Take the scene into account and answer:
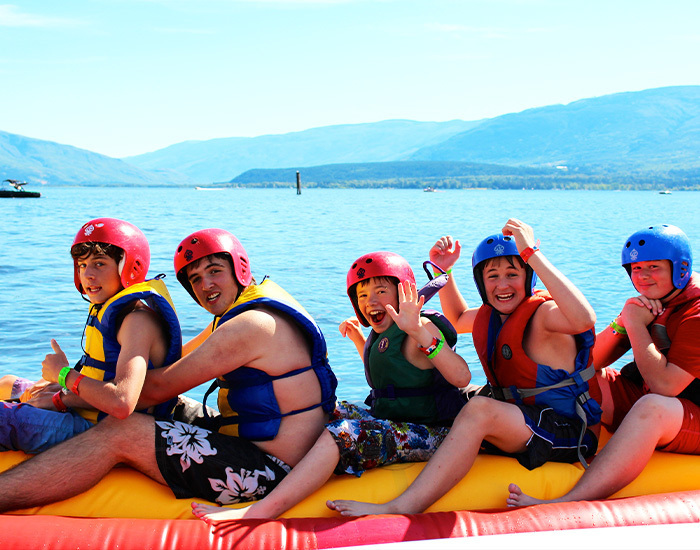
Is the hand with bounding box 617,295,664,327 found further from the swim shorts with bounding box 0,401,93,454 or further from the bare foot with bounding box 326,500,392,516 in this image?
the swim shorts with bounding box 0,401,93,454

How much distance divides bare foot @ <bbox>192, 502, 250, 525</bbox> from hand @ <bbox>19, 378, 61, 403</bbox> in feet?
3.05

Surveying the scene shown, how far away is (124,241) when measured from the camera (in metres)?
3.16

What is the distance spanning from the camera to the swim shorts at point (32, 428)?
116 inches

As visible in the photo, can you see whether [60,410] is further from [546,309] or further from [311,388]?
[546,309]

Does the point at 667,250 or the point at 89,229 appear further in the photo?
the point at 667,250

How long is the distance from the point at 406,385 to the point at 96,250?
5.00 feet

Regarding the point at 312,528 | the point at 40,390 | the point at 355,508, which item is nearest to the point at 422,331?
the point at 355,508

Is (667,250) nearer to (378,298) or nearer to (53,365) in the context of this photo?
(378,298)

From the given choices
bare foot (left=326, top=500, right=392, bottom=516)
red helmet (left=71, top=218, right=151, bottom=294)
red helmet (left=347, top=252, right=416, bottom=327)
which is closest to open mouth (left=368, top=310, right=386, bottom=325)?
red helmet (left=347, top=252, right=416, bottom=327)

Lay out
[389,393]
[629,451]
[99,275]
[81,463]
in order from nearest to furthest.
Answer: [81,463] → [629,451] → [99,275] → [389,393]

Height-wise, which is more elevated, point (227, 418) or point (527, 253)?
point (527, 253)

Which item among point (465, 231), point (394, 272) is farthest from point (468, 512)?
point (465, 231)

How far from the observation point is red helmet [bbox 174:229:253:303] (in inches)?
122

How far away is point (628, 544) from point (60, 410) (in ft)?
7.90
